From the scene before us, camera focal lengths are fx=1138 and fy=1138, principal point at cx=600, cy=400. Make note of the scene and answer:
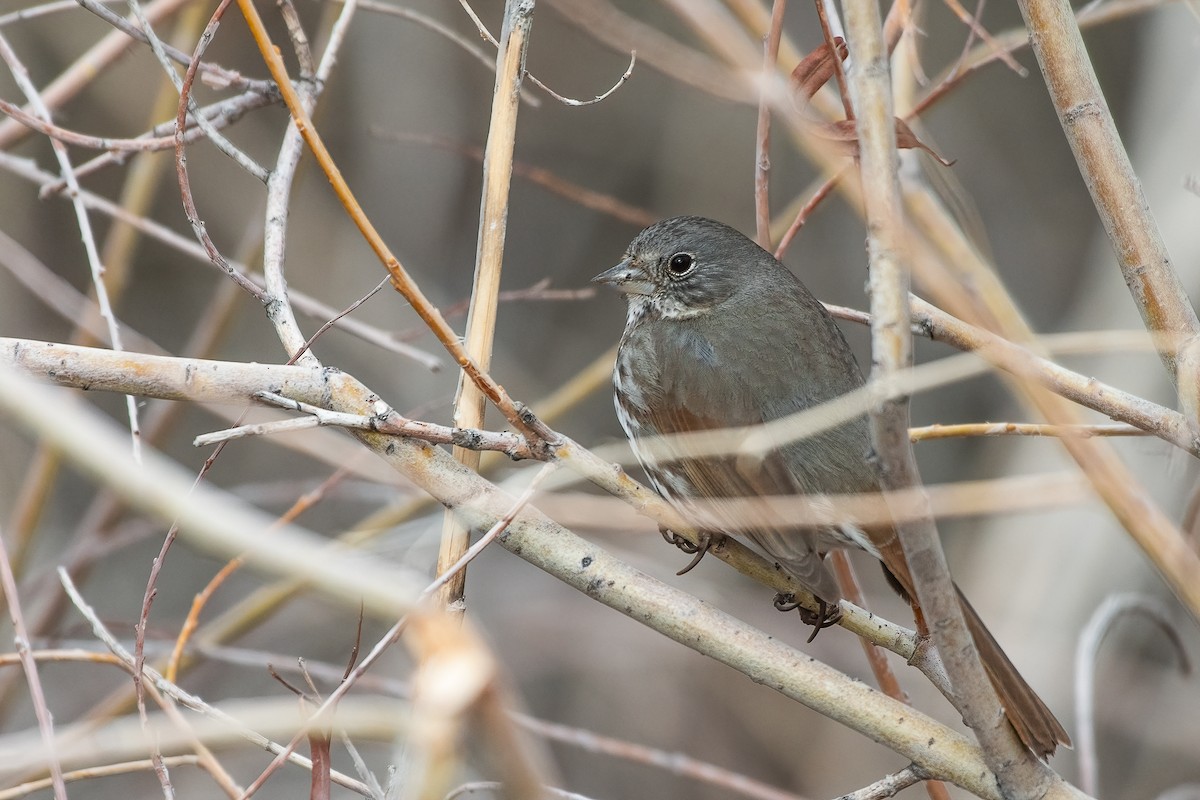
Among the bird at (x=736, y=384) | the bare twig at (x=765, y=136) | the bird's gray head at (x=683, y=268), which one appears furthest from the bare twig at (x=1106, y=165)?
the bird's gray head at (x=683, y=268)

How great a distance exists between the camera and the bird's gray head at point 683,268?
317cm

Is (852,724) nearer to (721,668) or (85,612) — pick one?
(85,612)

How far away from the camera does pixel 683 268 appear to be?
3225 millimetres

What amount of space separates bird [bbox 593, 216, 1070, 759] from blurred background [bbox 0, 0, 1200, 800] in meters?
1.42

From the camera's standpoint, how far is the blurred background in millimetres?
4980

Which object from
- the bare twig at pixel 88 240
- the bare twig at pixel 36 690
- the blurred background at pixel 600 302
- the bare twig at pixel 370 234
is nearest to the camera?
the bare twig at pixel 36 690

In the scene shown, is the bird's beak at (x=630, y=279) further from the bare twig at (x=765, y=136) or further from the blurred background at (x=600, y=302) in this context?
the blurred background at (x=600, y=302)

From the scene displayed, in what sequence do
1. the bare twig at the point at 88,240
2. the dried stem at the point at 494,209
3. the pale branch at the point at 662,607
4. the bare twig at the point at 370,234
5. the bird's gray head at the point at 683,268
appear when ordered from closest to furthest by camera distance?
the bare twig at the point at 370,234
the pale branch at the point at 662,607
the dried stem at the point at 494,209
the bare twig at the point at 88,240
the bird's gray head at the point at 683,268

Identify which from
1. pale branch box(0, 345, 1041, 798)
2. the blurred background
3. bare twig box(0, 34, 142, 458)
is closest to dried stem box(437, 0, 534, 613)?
pale branch box(0, 345, 1041, 798)

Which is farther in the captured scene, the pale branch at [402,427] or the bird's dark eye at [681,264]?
the bird's dark eye at [681,264]

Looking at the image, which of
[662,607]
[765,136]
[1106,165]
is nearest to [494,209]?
[765,136]

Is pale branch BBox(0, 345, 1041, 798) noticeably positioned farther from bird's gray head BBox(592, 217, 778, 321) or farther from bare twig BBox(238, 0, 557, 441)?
bird's gray head BBox(592, 217, 778, 321)

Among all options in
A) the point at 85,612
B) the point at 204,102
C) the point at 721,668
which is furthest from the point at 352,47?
the point at 85,612

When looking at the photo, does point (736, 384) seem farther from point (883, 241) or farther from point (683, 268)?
point (883, 241)
